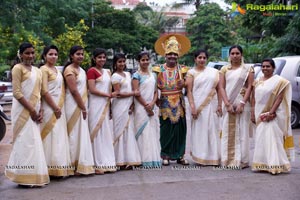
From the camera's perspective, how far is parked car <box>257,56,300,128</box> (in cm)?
1047

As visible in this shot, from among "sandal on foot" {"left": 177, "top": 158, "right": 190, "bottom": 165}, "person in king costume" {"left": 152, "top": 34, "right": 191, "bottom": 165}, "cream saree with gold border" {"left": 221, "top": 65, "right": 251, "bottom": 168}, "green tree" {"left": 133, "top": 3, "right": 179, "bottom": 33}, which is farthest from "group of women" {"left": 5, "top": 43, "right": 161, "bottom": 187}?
"green tree" {"left": 133, "top": 3, "right": 179, "bottom": 33}

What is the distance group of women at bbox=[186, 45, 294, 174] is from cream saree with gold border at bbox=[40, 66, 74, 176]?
1.97 metres

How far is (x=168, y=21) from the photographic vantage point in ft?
150

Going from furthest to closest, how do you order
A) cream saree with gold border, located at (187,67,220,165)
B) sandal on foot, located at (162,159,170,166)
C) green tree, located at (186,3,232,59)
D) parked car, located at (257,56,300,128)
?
green tree, located at (186,3,232,59) → parked car, located at (257,56,300,128) → sandal on foot, located at (162,159,170,166) → cream saree with gold border, located at (187,67,220,165)

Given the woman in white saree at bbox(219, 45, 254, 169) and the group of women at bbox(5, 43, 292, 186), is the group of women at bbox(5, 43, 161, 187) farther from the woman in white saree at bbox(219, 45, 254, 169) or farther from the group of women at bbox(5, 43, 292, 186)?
the woman in white saree at bbox(219, 45, 254, 169)

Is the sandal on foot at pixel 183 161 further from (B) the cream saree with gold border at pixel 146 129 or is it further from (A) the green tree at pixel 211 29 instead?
(A) the green tree at pixel 211 29


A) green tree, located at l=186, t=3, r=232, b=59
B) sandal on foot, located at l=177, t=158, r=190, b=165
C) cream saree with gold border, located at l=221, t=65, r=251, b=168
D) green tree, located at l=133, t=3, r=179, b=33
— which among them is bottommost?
sandal on foot, located at l=177, t=158, r=190, b=165

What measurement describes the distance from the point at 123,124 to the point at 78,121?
0.71m

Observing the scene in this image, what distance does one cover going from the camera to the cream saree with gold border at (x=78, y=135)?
19.7 ft

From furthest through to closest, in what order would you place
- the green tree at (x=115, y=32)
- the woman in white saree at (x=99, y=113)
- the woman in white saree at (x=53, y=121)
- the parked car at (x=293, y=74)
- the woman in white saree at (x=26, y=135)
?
the green tree at (x=115, y=32) < the parked car at (x=293, y=74) < the woman in white saree at (x=99, y=113) < the woman in white saree at (x=53, y=121) < the woman in white saree at (x=26, y=135)

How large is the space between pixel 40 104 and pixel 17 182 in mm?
1019

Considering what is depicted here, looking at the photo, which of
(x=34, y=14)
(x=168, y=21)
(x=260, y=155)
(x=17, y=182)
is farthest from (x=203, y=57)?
(x=168, y=21)

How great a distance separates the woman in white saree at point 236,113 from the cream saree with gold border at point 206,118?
15 cm

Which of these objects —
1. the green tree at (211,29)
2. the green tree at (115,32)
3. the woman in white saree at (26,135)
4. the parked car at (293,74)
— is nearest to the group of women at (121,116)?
the woman in white saree at (26,135)
